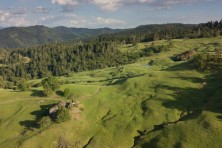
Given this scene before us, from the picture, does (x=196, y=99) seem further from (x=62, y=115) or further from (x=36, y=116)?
(x=36, y=116)

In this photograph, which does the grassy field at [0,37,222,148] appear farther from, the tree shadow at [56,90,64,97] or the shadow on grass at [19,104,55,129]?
the tree shadow at [56,90,64,97]

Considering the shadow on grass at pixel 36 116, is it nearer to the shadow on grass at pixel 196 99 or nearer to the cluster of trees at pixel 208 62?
the shadow on grass at pixel 196 99

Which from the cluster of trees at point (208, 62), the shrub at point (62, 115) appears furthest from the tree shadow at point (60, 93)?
the cluster of trees at point (208, 62)

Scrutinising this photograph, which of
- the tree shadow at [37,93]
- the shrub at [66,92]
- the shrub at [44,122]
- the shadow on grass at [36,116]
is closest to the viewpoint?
the shrub at [44,122]

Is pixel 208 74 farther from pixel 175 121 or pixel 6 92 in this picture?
pixel 6 92

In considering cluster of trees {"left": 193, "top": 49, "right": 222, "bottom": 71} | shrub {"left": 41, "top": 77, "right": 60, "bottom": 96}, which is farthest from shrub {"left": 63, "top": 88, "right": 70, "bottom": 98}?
cluster of trees {"left": 193, "top": 49, "right": 222, "bottom": 71}

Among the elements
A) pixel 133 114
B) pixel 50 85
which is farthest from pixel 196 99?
pixel 50 85

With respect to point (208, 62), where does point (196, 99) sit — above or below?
below

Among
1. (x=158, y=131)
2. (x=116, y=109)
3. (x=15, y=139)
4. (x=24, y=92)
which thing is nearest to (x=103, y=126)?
(x=116, y=109)

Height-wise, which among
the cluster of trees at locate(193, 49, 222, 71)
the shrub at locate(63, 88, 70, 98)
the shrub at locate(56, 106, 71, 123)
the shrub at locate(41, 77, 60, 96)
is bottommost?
the shrub at locate(56, 106, 71, 123)
